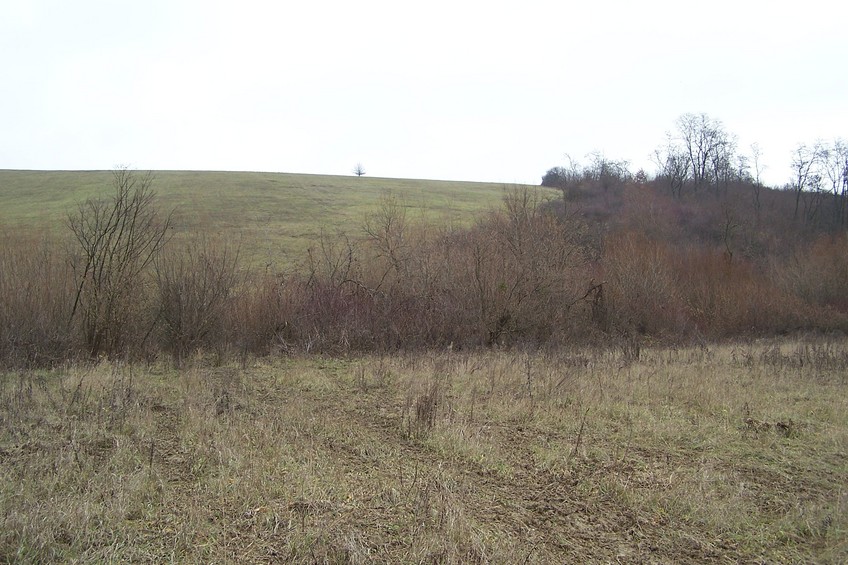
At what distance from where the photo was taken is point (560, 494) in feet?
15.7

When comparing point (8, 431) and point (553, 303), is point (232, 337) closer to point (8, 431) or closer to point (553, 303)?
point (8, 431)

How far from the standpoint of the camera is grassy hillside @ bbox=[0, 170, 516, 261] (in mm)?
29766

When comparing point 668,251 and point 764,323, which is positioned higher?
point 668,251

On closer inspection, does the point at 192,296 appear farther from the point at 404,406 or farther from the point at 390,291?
the point at 404,406

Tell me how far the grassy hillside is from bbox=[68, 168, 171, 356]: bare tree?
13151 millimetres

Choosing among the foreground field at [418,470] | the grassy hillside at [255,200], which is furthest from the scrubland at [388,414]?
the grassy hillside at [255,200]

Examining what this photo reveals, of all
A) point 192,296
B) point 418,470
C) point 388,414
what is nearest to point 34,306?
point 192,296

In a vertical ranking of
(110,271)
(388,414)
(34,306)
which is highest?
(110,271)

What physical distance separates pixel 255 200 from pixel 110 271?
1137 inches

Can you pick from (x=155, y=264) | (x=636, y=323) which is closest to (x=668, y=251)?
(x=636, y=323)

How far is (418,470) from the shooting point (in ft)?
16.9

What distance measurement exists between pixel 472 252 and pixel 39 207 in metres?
30.5

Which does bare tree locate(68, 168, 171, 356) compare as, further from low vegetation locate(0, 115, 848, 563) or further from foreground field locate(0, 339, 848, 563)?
foreground field locate(0, 339, 848, 563)

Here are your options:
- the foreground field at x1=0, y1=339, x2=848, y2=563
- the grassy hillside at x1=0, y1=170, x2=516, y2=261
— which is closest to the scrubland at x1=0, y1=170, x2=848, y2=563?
the foreground field at x1=0, y1=339, x2=848, y2=563
